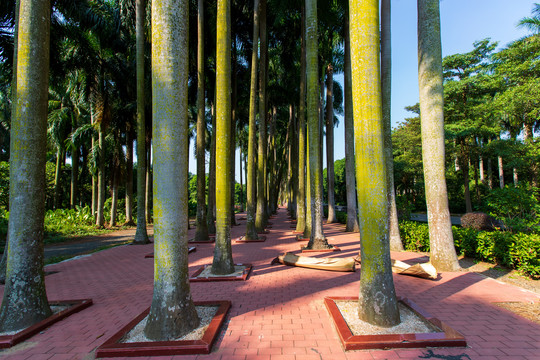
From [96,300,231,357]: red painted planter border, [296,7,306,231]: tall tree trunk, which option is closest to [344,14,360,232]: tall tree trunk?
[296,7,306,231]: tall tree trunk

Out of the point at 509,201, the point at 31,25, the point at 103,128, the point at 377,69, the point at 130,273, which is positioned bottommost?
the point at 130,273

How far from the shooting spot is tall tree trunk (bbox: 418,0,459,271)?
21.6 ft

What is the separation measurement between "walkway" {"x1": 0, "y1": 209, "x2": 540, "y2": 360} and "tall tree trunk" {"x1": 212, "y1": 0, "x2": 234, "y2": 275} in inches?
29.1

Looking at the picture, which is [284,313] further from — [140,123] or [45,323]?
[140,123]

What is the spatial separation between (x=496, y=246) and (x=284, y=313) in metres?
6.15

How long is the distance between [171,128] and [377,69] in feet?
9.13

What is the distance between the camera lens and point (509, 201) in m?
7.84

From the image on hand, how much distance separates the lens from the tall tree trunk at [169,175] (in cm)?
346

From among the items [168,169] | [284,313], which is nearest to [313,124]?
[284,313]

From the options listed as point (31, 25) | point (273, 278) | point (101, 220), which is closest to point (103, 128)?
point (101, 220)

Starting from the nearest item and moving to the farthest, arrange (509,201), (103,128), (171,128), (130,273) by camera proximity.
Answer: (171,128) → (130,273) → (509,201) → (103,128)

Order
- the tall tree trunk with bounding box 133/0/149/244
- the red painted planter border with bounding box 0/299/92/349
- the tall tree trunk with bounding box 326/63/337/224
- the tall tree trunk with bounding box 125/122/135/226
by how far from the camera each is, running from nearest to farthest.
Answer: the red painted planter border with bounding box 0/299/92/349, the tall tree trunk with bounding box 133/0/149/244, the tall tree trunk with bounding box 326/63/337/224, the tall tree trunk with bounding box 125/122/135/226

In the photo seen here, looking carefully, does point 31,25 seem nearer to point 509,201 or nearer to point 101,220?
point 509,201

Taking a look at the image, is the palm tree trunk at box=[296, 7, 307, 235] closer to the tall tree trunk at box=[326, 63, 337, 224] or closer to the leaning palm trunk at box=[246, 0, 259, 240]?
the leaning palm trunk at box=[246, 0, 259, 240]
